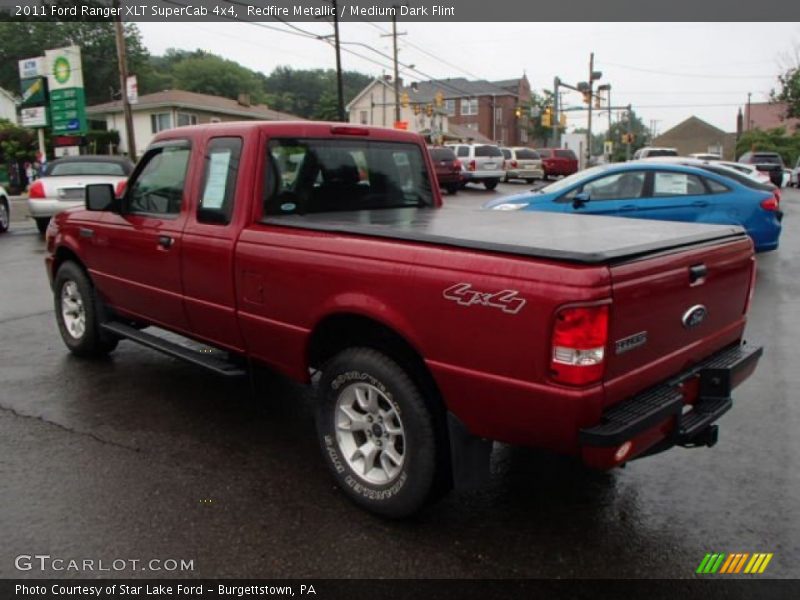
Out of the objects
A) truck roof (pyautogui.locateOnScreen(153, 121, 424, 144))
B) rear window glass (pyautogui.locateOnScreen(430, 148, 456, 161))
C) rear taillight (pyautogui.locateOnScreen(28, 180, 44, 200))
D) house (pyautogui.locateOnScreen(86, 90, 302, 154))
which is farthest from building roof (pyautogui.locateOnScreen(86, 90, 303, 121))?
truck roof (pyautogui.locateOnScreen(153, 121, 424, 144))

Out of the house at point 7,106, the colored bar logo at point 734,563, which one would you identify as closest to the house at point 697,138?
the house at point 7,106

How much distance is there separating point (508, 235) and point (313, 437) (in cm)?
190

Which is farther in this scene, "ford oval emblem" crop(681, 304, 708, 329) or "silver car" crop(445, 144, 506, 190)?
"silver car" crop(445, 144, 506, 190)

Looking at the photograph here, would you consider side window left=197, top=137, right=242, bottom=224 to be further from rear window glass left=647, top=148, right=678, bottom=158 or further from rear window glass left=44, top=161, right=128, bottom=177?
rear window glass left=647, top=148, right=678, bottom=158

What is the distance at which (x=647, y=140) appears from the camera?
12850 cm

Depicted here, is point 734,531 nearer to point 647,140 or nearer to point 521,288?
point 521,288

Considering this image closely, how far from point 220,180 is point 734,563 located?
3283 millimetres

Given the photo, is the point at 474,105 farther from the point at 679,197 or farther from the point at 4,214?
the point at 679,197

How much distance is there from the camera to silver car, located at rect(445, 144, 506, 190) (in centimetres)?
2781

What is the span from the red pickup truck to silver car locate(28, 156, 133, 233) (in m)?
9.65

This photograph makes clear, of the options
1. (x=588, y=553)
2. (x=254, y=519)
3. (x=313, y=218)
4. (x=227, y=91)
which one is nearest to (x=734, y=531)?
(x=588, y=553)

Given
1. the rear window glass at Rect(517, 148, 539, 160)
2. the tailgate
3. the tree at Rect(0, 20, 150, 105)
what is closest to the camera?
the tailgate

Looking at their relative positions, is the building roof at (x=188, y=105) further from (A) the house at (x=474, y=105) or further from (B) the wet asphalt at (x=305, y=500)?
(B) the wet asphalt at (x=305, y=500)

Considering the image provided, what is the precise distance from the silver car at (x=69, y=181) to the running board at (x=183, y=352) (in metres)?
9.10
